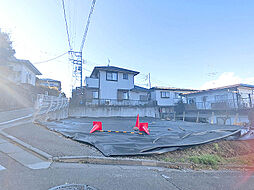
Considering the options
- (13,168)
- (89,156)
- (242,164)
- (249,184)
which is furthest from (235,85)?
(13,168)

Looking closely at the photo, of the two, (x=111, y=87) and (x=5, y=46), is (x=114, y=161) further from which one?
(x=5, y=46)

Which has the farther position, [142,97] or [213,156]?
[142,97]

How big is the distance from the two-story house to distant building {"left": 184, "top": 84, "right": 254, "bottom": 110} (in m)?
8.41

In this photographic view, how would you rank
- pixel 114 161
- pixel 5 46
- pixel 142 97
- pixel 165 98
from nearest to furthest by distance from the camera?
pixel 114 161 < pixel 5 46 < pixel 142 97 < pixel 165 98

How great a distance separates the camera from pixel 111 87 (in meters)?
17.6

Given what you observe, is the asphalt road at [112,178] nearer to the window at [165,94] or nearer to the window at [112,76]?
→ the window at [112,76]

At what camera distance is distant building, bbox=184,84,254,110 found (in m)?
14.4

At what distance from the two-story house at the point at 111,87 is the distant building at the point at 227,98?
841 centimetres

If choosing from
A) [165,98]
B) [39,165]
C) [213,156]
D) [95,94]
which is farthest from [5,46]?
[165,98]

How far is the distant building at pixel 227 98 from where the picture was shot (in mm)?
14386

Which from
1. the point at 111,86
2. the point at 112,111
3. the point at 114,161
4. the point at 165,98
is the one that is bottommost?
the point at 114,161

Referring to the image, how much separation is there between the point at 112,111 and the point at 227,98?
1440 centimetres

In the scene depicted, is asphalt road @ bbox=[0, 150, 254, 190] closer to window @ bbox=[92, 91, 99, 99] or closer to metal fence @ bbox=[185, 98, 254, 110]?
window @ bbox=[92, 91, 99, 99]

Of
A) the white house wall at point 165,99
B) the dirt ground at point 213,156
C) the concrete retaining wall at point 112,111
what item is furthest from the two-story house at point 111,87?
the dirt ground at point 213,156
